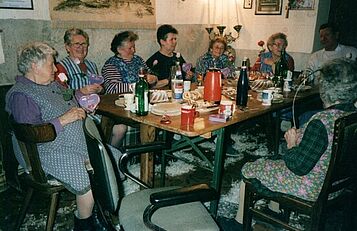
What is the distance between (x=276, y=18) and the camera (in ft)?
15.3

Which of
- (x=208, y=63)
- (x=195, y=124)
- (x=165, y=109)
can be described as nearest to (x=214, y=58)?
(x=208, y=63)

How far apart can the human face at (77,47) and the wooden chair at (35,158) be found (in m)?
1.32

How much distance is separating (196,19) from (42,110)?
135 inches

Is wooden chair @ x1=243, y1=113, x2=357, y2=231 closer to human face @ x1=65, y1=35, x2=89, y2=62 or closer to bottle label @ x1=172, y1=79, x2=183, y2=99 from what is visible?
bottle label @ x1=172, y1=79, x2=183, y2=99

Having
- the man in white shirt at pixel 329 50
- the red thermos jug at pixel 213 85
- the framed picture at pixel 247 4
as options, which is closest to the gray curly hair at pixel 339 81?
the red thermos jug at pixel 213 85

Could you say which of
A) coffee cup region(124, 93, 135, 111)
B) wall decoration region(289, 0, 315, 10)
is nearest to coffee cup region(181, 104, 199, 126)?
→ coffee cup region(124, 93, 135, 111)

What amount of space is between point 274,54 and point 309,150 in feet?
8.67

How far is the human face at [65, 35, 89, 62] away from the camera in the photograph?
2934mm

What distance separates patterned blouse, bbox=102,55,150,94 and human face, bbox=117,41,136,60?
0.16 ft

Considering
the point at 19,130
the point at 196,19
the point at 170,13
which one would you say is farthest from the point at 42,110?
the point at 196,19

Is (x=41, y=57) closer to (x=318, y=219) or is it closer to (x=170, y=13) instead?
(x=318, y=219)

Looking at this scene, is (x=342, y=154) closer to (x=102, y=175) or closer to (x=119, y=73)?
(x=102, y=175)

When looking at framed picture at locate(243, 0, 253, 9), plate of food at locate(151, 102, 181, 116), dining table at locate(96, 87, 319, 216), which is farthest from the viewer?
framed picture at locate(243, 0, 253, 9)

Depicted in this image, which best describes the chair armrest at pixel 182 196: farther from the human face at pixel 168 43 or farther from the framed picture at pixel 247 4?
the framed picture at pixel 247 4
